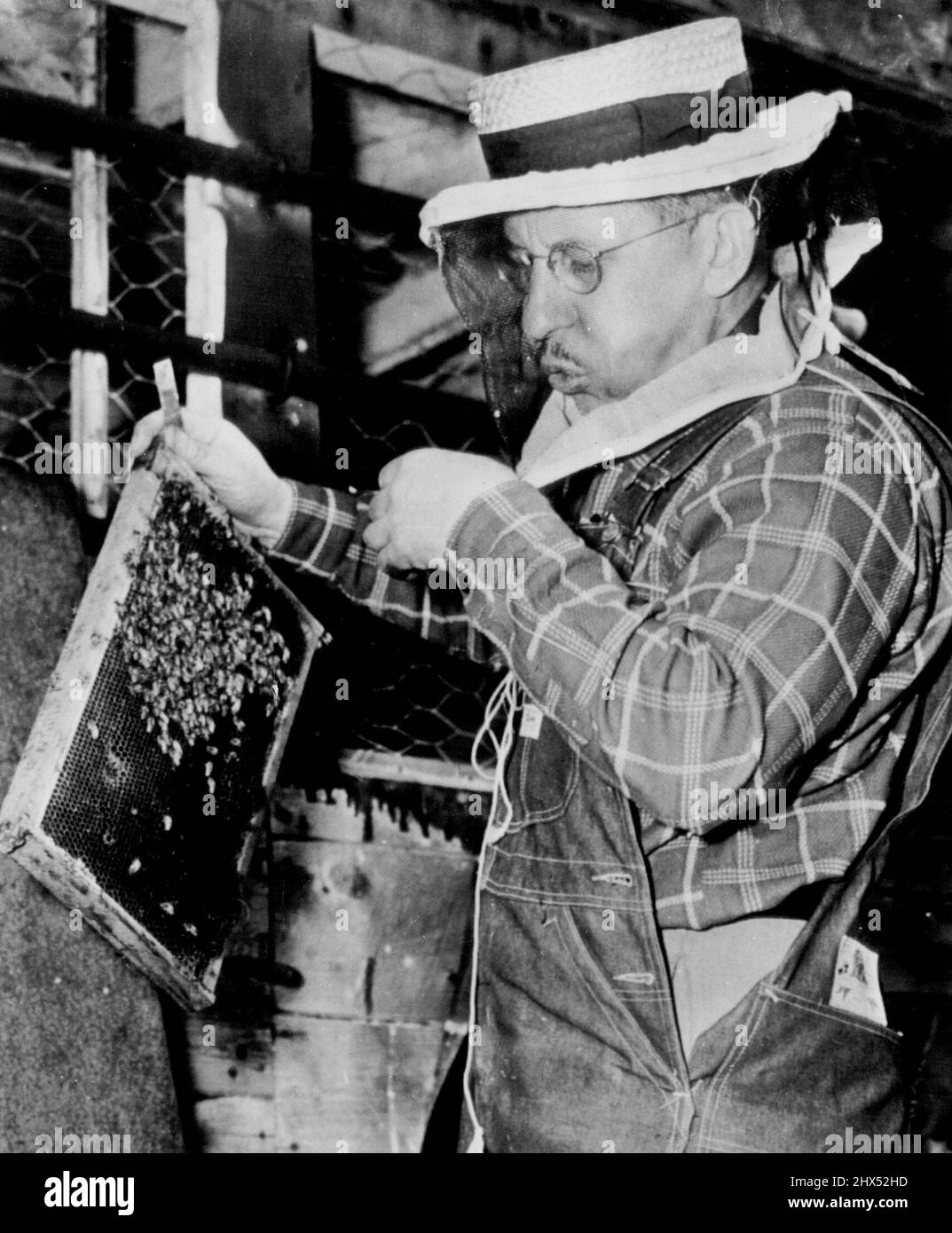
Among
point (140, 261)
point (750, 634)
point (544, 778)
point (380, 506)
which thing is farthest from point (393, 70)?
point (750, 634)

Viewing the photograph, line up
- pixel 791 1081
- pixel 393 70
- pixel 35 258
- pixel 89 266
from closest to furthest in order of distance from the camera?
pixel 791 1081 → pixel 89 266 → pixel 35 258 → pixel 393 70

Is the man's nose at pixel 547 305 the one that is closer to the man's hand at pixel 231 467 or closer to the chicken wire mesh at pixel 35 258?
the man's hand at pixel 231 467

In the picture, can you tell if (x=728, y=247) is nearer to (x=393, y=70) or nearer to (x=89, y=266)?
(x=89, y=266)

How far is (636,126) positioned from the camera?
5.77 feet

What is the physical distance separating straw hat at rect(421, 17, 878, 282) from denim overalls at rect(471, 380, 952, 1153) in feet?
1.30

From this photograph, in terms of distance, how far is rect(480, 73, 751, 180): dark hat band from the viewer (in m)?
1.76

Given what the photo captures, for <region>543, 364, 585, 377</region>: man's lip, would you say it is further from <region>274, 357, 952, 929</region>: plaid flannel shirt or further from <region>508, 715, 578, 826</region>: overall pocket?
<region>508, 715, 578, 826</region>: overall pocket

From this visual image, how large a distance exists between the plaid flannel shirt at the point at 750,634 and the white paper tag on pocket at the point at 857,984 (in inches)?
7.4

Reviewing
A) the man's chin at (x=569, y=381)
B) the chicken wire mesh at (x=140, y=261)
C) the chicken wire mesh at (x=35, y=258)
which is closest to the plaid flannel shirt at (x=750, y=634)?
the man's chin at (x=569, y=381)

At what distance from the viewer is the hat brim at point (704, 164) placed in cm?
173

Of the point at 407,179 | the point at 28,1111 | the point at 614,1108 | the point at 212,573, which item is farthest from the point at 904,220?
the point at 28,1111

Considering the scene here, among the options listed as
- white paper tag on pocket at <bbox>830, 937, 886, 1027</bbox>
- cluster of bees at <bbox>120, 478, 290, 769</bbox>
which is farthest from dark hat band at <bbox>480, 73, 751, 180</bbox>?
white paper tag on pocket at <bbox>830, 937, 886, 1027</bbox>

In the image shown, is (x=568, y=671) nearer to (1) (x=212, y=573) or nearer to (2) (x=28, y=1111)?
(1) (x=212, y=573)

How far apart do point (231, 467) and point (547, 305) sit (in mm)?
634
